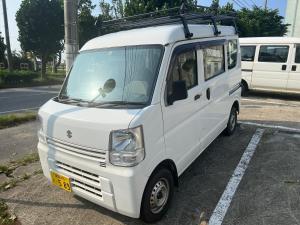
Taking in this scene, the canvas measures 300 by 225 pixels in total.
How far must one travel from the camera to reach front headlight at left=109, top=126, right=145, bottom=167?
2.62m

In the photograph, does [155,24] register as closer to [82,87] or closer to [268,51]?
[82,87]

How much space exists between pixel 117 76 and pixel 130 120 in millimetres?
796

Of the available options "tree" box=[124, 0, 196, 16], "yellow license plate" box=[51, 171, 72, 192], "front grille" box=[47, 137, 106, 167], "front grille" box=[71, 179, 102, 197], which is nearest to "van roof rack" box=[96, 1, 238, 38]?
"front grille" box=[47, 137, 106, 167]

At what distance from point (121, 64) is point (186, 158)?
1460 millimetres

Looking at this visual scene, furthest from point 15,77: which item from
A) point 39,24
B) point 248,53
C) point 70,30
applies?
point 70,30

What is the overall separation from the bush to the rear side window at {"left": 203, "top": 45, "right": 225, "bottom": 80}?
1881 centimetres

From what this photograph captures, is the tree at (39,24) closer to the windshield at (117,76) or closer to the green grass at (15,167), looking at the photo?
the green grass at (15,167)

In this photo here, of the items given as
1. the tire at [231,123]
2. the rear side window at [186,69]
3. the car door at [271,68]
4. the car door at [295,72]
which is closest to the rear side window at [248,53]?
the car door at [271,68]

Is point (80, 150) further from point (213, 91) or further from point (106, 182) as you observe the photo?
point (213, 91)

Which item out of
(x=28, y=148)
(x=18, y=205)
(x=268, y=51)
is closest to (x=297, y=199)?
(x=18, y=205)

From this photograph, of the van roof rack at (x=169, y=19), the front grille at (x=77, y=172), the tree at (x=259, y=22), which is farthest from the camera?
the tree at (x=259, y=22)

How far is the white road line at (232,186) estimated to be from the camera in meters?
3.19

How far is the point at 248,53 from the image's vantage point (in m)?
10.2

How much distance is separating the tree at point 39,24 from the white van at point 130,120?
21.2 m
